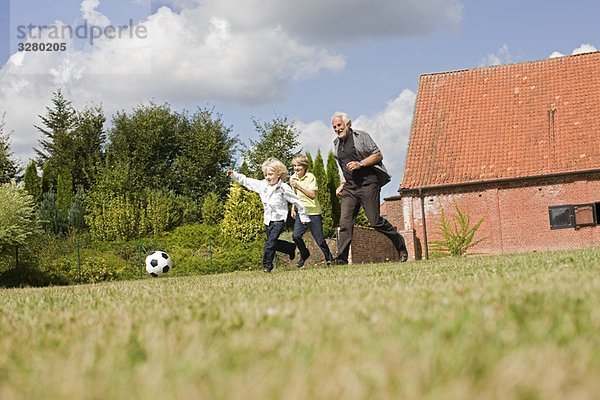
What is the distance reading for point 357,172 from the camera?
41.8 feet

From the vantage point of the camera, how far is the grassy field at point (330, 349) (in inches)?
81.1

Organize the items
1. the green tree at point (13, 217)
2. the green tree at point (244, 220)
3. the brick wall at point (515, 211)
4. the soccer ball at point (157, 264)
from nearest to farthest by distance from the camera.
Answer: the green tree at point (13, 217) → the soccer ball at point (157, 264) → the brick wall at point (515, 211) → the green tree at point (244, 220)

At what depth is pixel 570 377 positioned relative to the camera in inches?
82.5

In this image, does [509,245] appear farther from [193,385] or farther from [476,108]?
[193,385]

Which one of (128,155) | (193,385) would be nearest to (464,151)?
(128,155)

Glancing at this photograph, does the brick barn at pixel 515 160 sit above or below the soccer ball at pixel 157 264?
above

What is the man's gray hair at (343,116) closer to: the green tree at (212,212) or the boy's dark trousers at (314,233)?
the boy's dark trousers at (314,233)

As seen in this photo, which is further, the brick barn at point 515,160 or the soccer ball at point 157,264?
the brick barn at point 515,160

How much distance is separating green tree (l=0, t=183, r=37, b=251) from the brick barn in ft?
45.9

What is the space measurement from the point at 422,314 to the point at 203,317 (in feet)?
4.04

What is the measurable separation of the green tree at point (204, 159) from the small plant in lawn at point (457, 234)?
14.9 metres

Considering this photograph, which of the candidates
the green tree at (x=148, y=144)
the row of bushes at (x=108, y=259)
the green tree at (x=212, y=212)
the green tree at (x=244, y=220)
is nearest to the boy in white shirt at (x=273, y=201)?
Answer: the row of bushes at (x=108, y=259)

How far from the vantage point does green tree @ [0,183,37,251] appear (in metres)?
17.4

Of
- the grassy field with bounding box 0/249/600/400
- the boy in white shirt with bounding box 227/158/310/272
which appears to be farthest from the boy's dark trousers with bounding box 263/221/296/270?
the grassy field with bounding box 0/249/600/400
